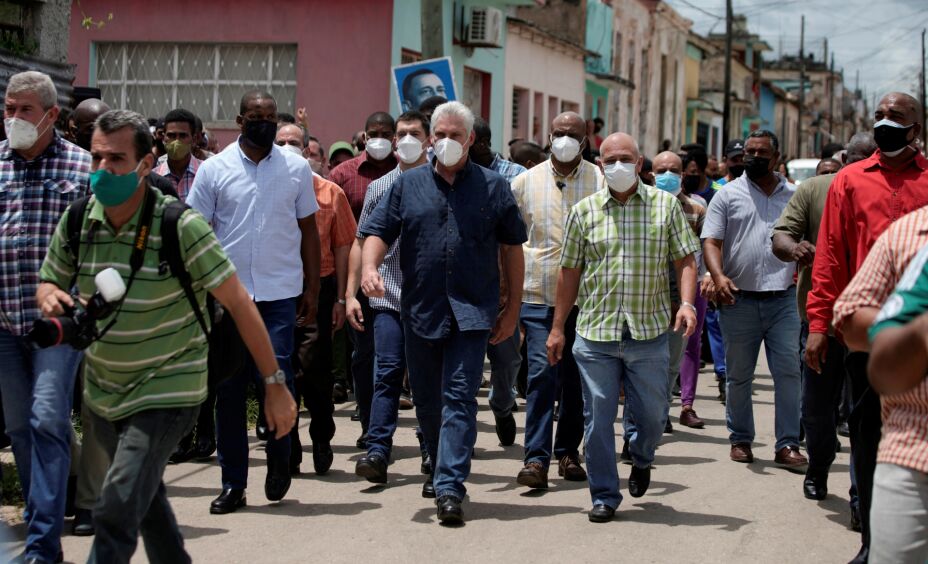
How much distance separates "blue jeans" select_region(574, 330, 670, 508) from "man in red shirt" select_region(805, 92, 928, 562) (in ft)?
2.71

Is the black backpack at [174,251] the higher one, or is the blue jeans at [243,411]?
the black backpack at [174,251]

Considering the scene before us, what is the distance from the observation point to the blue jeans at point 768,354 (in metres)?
8.59

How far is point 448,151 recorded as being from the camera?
23.0ft

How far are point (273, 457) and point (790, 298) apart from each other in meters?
3.50

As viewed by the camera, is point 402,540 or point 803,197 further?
point 803,197

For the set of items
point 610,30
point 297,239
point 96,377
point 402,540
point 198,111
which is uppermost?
point 610,30

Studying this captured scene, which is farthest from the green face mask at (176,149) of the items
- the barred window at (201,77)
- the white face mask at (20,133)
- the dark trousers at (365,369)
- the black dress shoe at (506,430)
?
the barred window at (201,77)

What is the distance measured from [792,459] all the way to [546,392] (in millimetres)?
1789

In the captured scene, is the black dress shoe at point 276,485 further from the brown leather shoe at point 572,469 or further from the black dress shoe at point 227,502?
the brown leather shoe at point 572,469

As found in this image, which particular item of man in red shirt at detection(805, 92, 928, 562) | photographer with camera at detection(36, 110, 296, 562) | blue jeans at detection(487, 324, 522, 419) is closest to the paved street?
blue jeans at detection(487, 324, 522, 419)

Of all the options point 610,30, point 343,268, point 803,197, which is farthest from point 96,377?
point 610,30

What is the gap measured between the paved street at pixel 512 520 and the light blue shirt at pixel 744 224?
1.25 meters

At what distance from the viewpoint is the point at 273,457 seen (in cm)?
722

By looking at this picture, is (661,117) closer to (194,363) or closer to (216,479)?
(216,479)
